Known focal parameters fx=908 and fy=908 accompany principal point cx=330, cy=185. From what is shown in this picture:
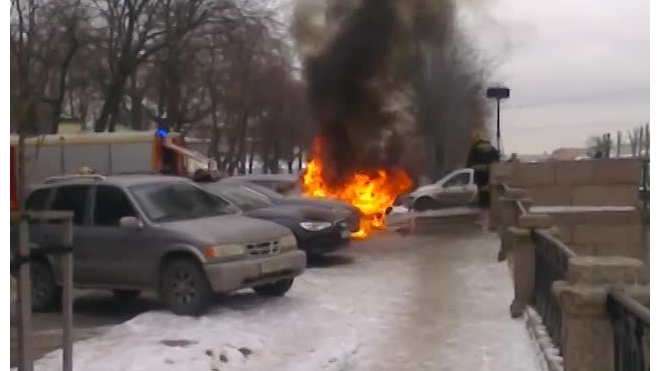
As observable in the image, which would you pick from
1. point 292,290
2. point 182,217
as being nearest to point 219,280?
point 182,217

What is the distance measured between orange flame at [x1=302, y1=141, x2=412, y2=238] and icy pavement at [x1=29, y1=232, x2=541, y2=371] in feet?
27.5

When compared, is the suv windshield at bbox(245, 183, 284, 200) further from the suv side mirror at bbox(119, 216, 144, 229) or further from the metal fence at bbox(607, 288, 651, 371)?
the metal fence at bbox(607, 288, 651, 371)

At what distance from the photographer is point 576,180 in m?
18.8

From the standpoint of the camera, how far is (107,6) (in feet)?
105

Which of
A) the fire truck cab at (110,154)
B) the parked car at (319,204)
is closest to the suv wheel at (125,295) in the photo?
the parked car at (319,204)

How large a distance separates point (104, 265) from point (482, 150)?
1590 centimetres

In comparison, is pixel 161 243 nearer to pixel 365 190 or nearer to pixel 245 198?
pixel 245 198

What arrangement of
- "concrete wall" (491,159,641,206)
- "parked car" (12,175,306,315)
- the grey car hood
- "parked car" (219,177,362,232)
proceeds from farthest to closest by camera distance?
"concrete wall" (491,159,641,206)
"parked car" (219,177,362,232)
the grey car hood
"parked car" (12,175,306,315)

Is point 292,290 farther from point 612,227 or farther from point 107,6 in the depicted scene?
point 107,6

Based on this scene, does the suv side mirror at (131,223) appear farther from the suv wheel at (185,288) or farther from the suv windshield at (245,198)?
the suv windshield at (245,198)

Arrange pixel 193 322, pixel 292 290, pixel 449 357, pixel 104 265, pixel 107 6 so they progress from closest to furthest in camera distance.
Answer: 1. pixel 449 357
2. pixel 193 322
3. pixel 104 265
4. pixel 292 290
5. pixel 107 6

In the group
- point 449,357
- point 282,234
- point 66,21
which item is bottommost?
point 449,357

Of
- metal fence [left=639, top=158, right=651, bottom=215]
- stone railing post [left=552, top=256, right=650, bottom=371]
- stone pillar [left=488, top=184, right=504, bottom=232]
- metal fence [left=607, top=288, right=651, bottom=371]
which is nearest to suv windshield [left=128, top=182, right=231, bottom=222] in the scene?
stone railing post [left=552, top=256, right=650, bottom=371]

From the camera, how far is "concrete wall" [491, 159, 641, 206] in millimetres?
18516
